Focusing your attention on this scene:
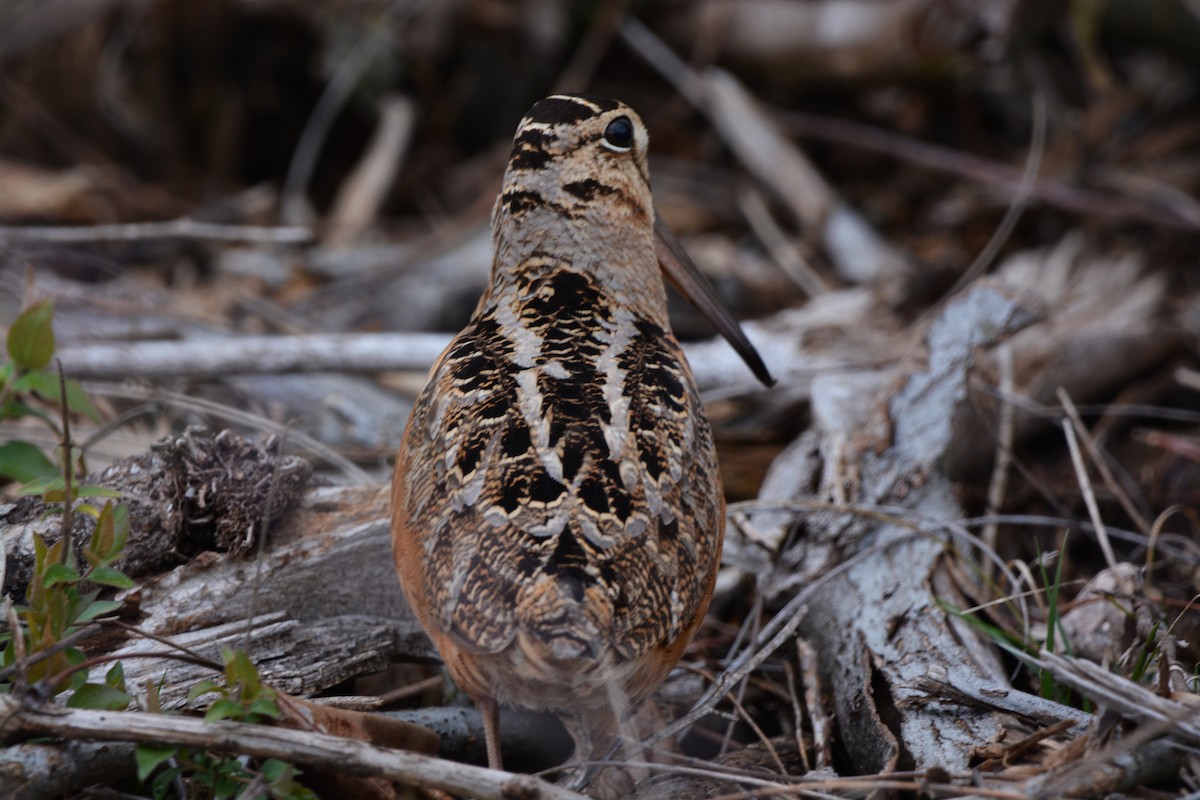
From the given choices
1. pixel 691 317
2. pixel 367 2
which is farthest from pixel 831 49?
pixel 367 2

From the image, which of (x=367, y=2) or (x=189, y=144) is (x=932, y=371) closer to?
(x=367, y=2)

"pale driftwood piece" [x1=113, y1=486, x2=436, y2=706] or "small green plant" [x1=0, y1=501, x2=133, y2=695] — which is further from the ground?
"small green plant" [x1=0, y1=501, x2=133, y2=695]

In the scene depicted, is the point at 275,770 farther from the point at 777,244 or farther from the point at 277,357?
the point at 777,244

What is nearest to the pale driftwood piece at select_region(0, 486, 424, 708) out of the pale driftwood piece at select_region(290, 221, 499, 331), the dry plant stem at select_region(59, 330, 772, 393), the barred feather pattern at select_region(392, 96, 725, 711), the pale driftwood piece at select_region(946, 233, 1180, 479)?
the barred feather pattern at select_region(392, 96, 725, 711)

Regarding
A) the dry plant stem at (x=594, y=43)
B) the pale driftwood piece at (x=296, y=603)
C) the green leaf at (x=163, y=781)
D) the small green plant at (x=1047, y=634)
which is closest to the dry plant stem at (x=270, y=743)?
the green leaf at (x=163, y=781)

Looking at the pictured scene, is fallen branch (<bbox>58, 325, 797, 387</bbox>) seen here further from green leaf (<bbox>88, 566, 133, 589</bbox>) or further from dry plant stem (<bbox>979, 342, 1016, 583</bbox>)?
green leaf (<bbox>88, 566, 133, 589</bbox>)

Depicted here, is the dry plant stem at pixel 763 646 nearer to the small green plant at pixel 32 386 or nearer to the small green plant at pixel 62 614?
the small green plant at pixel 62 614

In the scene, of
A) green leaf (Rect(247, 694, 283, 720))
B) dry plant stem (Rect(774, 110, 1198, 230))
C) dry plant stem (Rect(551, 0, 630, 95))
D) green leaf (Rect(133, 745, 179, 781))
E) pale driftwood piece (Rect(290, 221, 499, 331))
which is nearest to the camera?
green leaf (Rect(133, 745, 179, 781))
